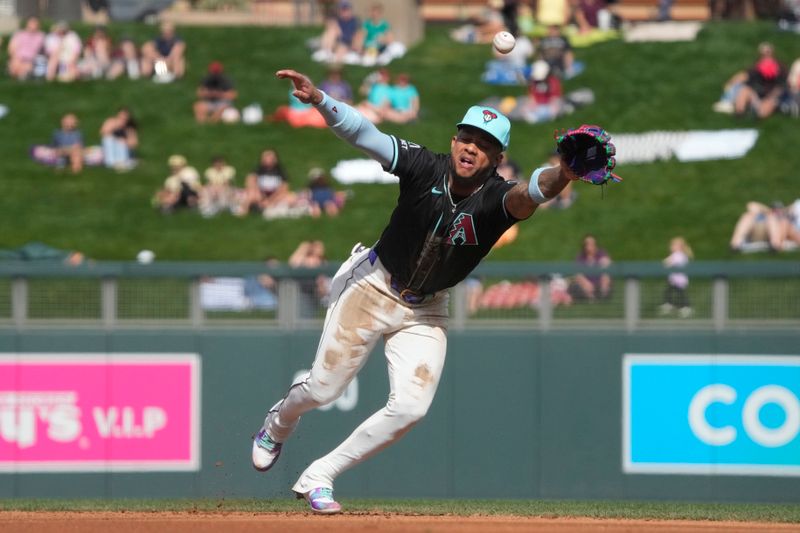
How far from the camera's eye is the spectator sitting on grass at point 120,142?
75.6 ft

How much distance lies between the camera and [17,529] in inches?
356

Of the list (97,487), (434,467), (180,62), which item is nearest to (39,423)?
(97,487)

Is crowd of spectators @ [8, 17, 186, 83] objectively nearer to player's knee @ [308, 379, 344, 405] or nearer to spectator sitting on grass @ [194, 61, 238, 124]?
spectator sitting on grass @ [194, 61, 238, 124]

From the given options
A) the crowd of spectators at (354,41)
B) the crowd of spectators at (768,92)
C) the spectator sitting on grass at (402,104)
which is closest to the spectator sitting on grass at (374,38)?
the crowd of spectators at (354,41)

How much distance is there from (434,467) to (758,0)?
17.9m

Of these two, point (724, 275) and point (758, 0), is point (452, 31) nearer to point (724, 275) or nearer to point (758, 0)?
point (758, 0)

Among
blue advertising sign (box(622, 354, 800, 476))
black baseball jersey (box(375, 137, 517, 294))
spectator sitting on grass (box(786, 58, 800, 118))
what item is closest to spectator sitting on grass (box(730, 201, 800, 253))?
spectator sitting on grass (box(786, 58, 800, 118))

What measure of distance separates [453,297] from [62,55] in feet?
43.8

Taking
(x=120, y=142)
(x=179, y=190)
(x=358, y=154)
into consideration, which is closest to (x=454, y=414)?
(x=179, y=190)

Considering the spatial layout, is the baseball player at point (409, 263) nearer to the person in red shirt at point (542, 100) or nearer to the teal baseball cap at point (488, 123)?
the teal baseball cap at point (488, 123)

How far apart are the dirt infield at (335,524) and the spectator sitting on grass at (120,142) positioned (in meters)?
13.3

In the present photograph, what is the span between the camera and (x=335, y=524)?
9.03 metres

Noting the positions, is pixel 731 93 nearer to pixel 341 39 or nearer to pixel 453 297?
pixel 341 39

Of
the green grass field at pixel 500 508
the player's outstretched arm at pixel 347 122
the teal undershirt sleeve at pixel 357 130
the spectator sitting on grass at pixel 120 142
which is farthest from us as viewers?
the spectator sitting on grass at pixel 120 142
